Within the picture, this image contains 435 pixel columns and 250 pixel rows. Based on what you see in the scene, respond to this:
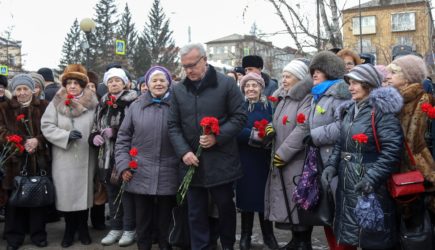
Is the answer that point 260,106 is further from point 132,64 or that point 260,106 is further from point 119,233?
point 132,64

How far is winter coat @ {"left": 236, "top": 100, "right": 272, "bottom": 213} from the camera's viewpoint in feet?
18.1

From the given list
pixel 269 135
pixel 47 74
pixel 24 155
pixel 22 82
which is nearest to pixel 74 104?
pixel 22 82

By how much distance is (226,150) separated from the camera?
499cm

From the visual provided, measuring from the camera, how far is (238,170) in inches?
200

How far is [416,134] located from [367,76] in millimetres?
645

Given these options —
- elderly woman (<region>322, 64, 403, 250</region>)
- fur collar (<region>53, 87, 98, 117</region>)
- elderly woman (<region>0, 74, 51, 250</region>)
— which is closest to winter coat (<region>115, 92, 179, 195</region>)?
fur collar (<region>53, 87, 98, 117</region>)

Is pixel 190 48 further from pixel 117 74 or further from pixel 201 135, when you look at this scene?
pixel 117 74

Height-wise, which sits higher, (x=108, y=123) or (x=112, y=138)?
(x=108, y=123)

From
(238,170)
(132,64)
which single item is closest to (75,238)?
(238,170)

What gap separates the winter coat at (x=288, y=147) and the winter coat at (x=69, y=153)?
223cm

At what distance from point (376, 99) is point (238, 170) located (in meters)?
1.67

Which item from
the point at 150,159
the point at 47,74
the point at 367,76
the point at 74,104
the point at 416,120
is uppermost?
the point at 47,74

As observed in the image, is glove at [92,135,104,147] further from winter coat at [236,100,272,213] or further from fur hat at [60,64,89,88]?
winter coat at [236,100,272,213]

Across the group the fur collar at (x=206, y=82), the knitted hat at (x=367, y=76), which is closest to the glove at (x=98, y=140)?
the fur collar at (x=206, y=82)
